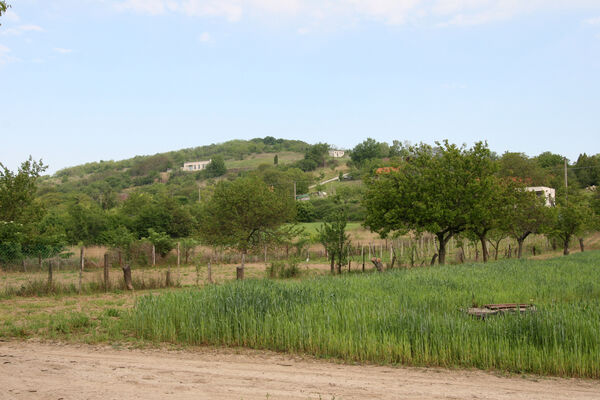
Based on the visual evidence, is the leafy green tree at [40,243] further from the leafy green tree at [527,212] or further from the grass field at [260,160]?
the grass field at [260,160]

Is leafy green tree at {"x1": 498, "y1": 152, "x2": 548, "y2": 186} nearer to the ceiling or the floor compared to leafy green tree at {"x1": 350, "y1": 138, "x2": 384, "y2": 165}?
nearer to the floor

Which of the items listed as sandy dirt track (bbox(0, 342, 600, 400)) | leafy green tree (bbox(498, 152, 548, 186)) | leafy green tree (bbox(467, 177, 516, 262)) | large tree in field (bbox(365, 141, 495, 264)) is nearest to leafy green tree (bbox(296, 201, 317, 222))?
leafy green tree (bbox(498, 152, 548, 186))

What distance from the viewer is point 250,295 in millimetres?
11484

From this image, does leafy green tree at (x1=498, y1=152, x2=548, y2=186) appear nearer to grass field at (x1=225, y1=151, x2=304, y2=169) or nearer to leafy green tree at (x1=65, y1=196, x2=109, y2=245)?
leafy green tree at (x1=65, y1=196, x2=109, y2=245)

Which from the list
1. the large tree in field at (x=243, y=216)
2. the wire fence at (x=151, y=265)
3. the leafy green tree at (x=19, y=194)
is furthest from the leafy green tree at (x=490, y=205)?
the leafy green tree at (x=19, y=194)

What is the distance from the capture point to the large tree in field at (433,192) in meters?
25.8

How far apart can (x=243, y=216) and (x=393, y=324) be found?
100 ft

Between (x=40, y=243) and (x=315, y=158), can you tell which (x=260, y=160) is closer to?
(x=315, y=158)

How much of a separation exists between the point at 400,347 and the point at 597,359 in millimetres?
3169

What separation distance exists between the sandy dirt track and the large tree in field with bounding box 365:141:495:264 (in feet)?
59.7

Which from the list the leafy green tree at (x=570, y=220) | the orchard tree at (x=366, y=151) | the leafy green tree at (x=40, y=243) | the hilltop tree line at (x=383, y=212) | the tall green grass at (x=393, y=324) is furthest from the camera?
the orchard tree at (x=366, y=151)

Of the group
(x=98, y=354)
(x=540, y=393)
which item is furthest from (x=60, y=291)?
(x=540, y=393)

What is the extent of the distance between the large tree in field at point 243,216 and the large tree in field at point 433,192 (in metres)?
13.1

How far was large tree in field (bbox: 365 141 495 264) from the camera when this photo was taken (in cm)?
2581
